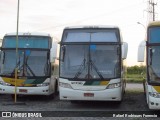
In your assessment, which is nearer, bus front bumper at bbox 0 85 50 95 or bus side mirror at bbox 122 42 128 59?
bus side mirror at bbox 122 42 128 59

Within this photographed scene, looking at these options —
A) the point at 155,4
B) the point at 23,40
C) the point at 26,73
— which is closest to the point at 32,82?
the point at 26,73

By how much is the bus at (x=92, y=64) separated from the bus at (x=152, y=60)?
1.63m

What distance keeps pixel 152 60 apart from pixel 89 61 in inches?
116

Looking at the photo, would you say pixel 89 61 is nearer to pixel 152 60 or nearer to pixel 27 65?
pixel 152 60

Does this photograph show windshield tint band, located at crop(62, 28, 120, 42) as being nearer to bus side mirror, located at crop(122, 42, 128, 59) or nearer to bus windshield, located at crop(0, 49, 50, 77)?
bus side mirror, located at crop(122, 42, 128, 59)

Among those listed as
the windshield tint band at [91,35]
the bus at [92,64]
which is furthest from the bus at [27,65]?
the bus at [92,64]

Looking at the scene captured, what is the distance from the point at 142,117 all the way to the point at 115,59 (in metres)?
3.58

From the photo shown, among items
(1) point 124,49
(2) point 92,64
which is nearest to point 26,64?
(2) point 92,64

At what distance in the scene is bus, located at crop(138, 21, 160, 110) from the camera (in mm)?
14805

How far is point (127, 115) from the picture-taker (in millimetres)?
14633

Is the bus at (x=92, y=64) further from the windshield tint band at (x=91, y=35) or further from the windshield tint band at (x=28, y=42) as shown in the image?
the windshield tint band at (x=28, y=42)

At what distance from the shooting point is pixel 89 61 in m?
17.3

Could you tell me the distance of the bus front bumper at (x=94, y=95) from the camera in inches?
663

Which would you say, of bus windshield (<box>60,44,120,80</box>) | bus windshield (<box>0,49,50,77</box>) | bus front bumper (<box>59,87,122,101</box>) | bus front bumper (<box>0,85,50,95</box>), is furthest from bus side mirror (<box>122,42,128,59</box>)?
bus front bumper (<box>0,85,50,95</box>)
